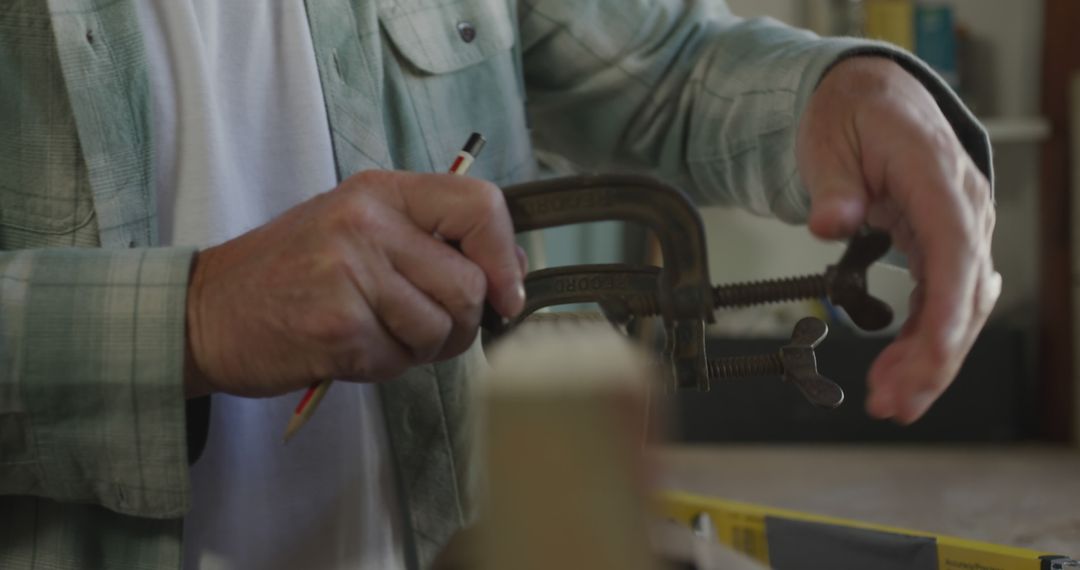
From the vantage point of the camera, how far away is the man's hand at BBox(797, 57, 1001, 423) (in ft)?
1.89

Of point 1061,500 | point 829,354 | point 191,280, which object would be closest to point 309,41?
point 191,280

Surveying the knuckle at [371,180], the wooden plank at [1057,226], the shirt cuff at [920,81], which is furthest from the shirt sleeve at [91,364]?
the wooden plank at [1057,226]

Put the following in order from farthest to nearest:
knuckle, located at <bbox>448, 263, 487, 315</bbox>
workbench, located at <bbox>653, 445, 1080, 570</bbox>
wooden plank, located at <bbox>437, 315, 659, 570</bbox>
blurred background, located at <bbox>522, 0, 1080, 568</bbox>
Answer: blurred background, located at <bbox>522, 0, 1080, 568</bbox>, workbench, located at <bbox>653, 445, 1080, 570</bbox>, knuckle, located at <bbox>448, 263, 487, 315</bbox>, wooden plank, located at <bbox>437, 315, 659, 570</bbox>

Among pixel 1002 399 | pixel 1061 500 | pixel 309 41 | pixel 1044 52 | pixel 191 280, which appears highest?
pixel 309 41

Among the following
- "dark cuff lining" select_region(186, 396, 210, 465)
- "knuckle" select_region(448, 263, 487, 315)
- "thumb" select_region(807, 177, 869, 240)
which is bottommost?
"dark cuff lining" select_region(186, 396, 210, 465)

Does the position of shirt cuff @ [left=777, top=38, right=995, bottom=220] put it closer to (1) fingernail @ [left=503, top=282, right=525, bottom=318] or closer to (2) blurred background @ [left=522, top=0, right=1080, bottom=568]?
(1) fingernail @ [left=503, top=282, right=525, bottom=318]

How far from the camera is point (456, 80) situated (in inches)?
36.4

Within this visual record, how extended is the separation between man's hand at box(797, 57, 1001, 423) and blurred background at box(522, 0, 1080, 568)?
110 cm

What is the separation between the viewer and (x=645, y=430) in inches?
20.1

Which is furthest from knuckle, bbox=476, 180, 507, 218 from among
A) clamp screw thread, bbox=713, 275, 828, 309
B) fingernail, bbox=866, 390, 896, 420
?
fingernail, bbox=866, 390, 896, 420

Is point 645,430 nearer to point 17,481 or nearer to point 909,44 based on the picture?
point 17,481

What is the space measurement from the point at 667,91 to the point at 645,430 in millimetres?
600

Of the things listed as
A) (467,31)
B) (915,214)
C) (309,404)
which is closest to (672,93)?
(467,31)

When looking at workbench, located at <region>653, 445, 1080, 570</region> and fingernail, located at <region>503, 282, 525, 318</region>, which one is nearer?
fingernail, located at <region>503, 282, 525, 318</region>
